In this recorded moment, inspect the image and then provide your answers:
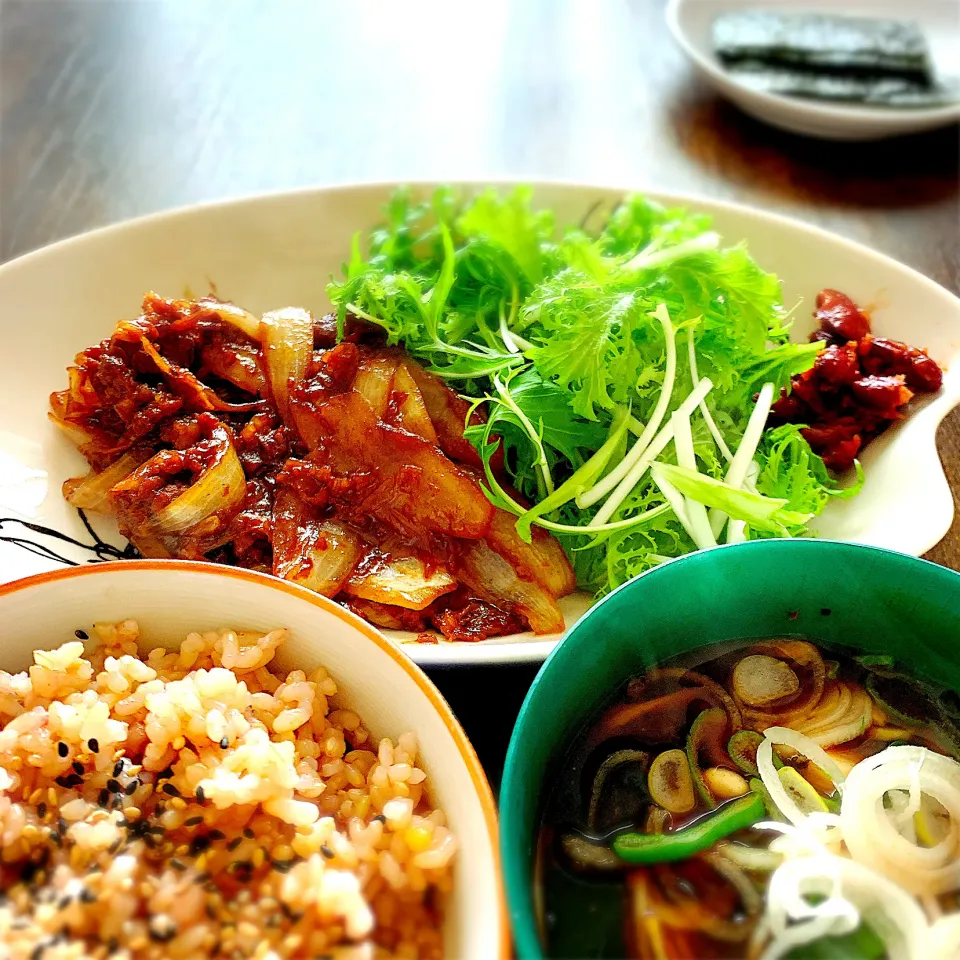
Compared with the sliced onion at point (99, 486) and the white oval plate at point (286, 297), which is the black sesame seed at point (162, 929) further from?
the sliced onion at point (99, 486)

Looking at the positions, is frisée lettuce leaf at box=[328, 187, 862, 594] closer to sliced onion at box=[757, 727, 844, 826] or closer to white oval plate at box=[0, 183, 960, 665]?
white oval plate at box=[0, 183, 960, 665]

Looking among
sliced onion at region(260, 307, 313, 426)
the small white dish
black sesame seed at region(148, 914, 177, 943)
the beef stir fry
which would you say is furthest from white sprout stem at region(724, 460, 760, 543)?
the small white dish

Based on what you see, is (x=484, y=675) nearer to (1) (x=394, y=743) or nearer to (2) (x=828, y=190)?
(1) (x=394, y=743)

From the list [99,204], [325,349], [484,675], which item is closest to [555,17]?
[99,204]

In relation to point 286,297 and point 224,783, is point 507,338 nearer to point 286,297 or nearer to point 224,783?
point 286,297

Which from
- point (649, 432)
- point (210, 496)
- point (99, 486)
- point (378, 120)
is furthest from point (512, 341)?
point (378, 120)

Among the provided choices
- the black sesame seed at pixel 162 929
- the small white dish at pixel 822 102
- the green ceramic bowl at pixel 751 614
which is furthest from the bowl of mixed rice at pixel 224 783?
the small white dish at pixel 822 102
